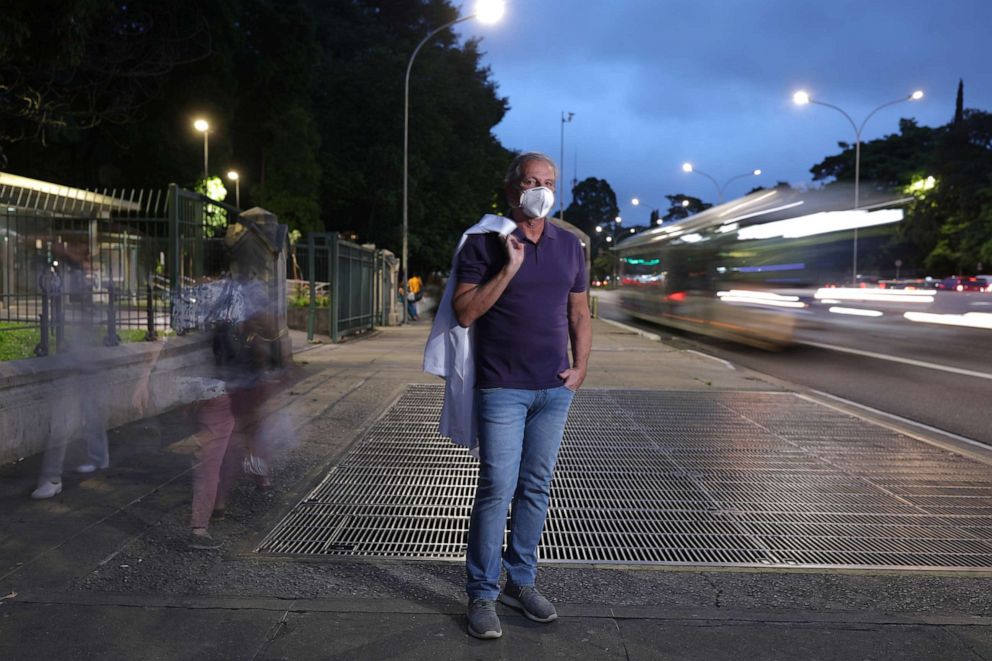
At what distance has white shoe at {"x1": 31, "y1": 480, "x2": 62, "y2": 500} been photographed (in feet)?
17.9

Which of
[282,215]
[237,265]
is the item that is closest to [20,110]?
[237,265]

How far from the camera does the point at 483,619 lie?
3531 mm

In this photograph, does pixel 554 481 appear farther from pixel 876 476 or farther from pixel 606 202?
pixel 606 202

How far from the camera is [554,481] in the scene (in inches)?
248

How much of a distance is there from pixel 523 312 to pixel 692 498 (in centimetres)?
286

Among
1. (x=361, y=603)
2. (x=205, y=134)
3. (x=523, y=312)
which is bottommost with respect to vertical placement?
(x=361, y=603)

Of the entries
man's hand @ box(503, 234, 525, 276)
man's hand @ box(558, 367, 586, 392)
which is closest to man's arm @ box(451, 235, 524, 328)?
man's hand @ box(503, 234, 525, 276)

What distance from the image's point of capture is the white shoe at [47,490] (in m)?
5.45

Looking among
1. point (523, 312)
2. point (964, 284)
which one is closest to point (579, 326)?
point (523, 312)

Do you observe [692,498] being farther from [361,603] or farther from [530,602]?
[361,603]

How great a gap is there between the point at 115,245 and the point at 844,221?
13.7m

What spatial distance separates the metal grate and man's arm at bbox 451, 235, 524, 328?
5.46ft

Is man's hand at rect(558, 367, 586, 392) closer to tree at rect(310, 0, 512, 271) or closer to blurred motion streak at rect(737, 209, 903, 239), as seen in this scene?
blurred motion streak at rect(737, 209, 903, 239)

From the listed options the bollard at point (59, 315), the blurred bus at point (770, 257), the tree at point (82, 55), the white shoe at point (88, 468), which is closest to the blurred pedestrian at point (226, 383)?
the white shoe at point (88, 468)
